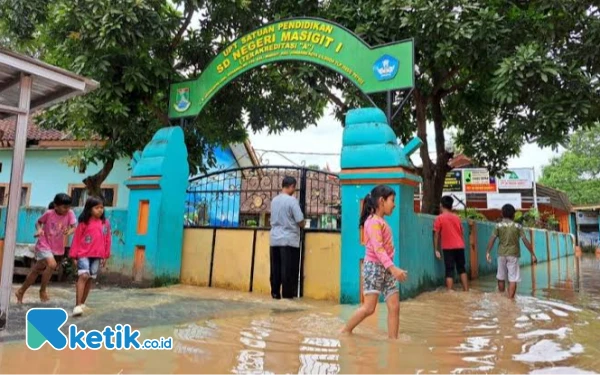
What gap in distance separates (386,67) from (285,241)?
2.81 metres

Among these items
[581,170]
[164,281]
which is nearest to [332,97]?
[164,281]

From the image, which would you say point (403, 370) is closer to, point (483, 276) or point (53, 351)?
point (53, 351)

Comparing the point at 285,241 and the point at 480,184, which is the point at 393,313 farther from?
the point at 480,184

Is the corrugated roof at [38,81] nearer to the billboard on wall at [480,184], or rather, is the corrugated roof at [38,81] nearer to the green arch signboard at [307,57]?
the green arch signboard at [307,57]

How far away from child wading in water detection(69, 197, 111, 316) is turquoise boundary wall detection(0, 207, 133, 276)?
262 centimetres

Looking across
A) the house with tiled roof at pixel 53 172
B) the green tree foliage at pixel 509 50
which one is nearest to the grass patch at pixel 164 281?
the green tree foliage at pixel 509 50

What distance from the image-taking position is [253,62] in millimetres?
7715

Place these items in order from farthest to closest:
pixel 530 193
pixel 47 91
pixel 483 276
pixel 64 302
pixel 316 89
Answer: pixel 530 193 → pixel 483 276 → pixel 316 89 → pixel 64 302 → pixel 47 91

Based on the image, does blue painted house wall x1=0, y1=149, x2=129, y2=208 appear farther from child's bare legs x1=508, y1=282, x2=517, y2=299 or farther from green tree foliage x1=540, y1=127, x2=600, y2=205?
green tree foliage x1=540, y1=127, x2=600, y2=205

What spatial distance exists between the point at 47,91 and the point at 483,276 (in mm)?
9907

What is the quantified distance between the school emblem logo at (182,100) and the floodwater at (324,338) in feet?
11.0

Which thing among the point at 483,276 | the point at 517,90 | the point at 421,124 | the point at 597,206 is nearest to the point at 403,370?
the point at 517,90

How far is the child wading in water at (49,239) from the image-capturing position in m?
5.90

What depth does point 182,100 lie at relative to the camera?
8.45m
